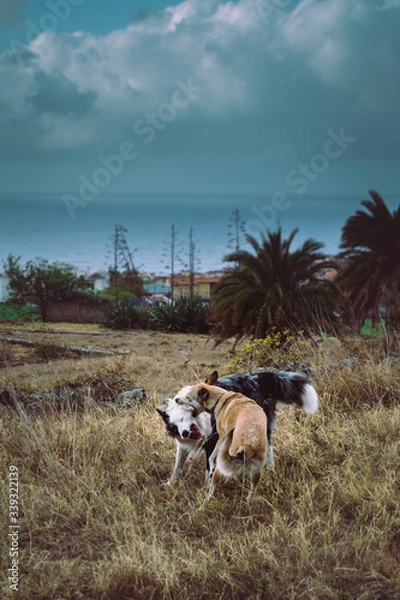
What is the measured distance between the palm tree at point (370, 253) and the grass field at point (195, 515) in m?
9.35

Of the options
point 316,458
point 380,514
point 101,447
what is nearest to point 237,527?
point 380,514

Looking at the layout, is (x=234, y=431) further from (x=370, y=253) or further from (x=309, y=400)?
(x=370, y=253)

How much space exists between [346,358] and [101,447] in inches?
137

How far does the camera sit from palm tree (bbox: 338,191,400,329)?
1479 centimetres

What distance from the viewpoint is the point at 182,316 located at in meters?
10.3

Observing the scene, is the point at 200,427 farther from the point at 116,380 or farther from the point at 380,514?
the point at 116,380

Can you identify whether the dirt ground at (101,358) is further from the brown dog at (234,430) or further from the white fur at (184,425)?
the brown dog at (234,430)

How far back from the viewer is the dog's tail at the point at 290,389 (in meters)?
3.87

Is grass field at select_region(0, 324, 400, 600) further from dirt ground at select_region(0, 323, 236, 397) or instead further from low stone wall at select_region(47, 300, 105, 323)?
low stone wall at select_region(47, 300, 105, 323)

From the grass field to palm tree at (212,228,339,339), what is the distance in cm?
238

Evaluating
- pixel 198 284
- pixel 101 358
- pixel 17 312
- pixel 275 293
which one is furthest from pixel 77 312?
pixel 275 293

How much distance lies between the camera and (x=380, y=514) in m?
3.48

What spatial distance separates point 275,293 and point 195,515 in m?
5.14

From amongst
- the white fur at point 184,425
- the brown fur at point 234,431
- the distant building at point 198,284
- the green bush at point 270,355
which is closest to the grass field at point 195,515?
the white fur at point 184,425
